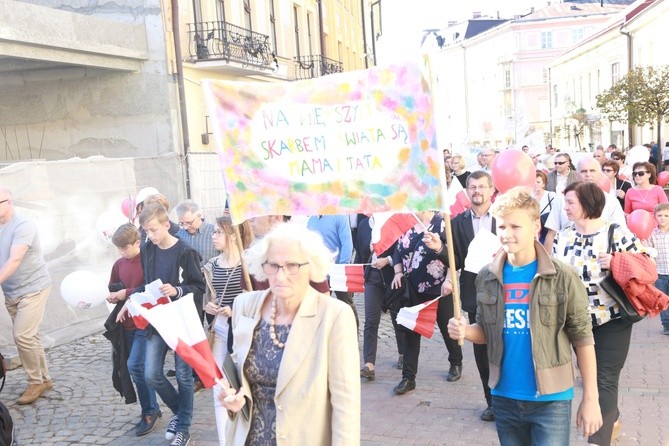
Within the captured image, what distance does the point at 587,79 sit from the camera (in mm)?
46875

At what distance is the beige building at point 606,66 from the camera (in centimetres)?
3297

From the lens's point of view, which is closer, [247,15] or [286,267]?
[286,267]

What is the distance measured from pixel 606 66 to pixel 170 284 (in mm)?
41554

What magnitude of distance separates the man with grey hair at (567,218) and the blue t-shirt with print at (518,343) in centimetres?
186

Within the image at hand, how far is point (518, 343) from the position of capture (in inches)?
135

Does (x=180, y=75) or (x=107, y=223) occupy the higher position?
(x=180, y=75)

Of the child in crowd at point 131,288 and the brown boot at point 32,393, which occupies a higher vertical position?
the child in crowd at point 131,288

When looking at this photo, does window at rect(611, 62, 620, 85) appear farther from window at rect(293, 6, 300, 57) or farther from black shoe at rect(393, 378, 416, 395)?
black shoe at rect(393, 378, 416, 395)

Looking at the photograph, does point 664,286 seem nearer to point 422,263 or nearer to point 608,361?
point 422,263

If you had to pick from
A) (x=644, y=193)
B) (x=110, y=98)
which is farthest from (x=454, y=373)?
(x=110, y=98)

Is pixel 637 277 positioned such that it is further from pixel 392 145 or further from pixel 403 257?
pixel 403 257

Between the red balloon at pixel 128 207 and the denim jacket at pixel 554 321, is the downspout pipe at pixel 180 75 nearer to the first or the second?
the red balloon at pixel 128 207

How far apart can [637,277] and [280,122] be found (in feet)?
7.26

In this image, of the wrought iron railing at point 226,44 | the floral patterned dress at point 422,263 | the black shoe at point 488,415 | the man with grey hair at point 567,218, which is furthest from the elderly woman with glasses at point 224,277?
the wrought iron railing at point 226,44
